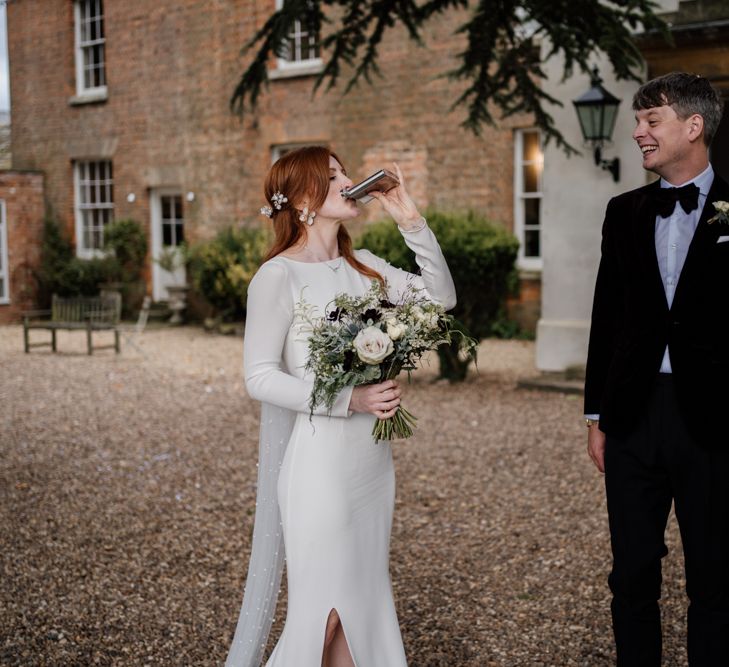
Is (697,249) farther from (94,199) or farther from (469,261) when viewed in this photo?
(94,199)

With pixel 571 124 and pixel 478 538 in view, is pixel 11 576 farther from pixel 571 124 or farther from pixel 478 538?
pixel 571 124

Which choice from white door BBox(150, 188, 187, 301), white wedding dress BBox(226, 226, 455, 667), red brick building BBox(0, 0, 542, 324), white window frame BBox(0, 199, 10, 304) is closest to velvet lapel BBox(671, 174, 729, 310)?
white wedding dress BBox(226, 226, 455, 667)

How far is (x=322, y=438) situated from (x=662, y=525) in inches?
42.0

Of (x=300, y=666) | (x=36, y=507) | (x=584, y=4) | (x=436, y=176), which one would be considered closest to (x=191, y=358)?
(x=436, y=176)

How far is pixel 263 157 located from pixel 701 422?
14247 millimetres

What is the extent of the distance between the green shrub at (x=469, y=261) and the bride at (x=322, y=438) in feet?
20.7

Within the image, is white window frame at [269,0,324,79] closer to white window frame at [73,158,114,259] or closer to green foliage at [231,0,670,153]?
white window frame at [73,158,114,259]

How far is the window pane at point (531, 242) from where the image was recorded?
13828 mm

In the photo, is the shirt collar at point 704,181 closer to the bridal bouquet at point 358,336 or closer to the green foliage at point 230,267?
the bridal bouquet at point 358,336

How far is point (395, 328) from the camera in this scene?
2447mm

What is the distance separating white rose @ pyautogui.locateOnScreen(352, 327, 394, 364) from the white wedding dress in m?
0.19

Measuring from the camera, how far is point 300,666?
8.70ft

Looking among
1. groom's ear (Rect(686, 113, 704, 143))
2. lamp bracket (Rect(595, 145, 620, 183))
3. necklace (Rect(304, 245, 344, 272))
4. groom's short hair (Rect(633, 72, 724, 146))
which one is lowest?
necklace (Rect(304, 245, 344, 272))

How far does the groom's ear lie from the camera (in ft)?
8.65
